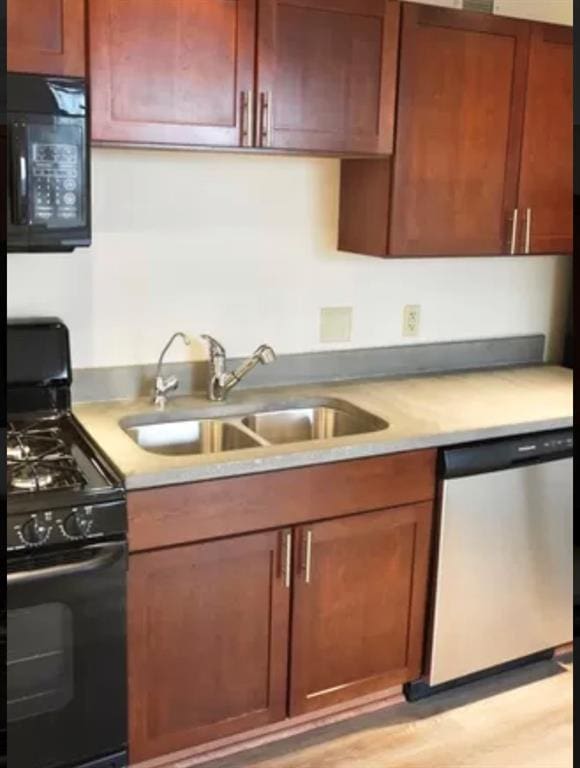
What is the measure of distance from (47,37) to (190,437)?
3.79 ft

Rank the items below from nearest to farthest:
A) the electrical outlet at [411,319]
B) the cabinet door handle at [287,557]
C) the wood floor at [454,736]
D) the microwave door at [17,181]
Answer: the microwave door at [17,181]
the cabinet door handle at [287,557]
the wood floor at [454,736]
the electrical outlet at [411,319]

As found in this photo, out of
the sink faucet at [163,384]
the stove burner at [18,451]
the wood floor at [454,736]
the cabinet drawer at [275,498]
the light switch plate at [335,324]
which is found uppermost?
the light switch plate at [335,324]

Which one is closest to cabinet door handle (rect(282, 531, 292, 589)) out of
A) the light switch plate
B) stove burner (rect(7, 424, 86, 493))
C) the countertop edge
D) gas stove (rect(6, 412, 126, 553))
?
the countertop edge

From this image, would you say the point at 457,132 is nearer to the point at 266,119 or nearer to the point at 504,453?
the point at 266,119

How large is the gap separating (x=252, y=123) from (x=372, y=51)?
43cm

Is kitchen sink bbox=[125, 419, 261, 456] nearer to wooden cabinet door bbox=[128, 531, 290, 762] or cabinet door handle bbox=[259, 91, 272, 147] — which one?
wooden cabinet door bbox=[128, 531, 290, 762]

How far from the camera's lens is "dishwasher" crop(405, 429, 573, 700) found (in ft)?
7.91

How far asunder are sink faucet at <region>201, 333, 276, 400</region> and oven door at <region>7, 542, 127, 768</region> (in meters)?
0.74

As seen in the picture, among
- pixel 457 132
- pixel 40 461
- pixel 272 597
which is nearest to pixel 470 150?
pixel 457 132

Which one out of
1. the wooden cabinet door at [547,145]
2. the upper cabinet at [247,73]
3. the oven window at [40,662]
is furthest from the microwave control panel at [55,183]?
the wooden cabinet door at [547,145]

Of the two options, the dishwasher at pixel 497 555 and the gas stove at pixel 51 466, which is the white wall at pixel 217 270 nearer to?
the gas stove at pixel 51 466

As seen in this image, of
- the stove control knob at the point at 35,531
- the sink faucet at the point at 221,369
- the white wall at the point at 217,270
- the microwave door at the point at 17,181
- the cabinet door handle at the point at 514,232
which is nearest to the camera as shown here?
the stove control knob at the point at 35,531

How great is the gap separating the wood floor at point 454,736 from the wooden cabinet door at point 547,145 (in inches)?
56.1

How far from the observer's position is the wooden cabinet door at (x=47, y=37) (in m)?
1.92
